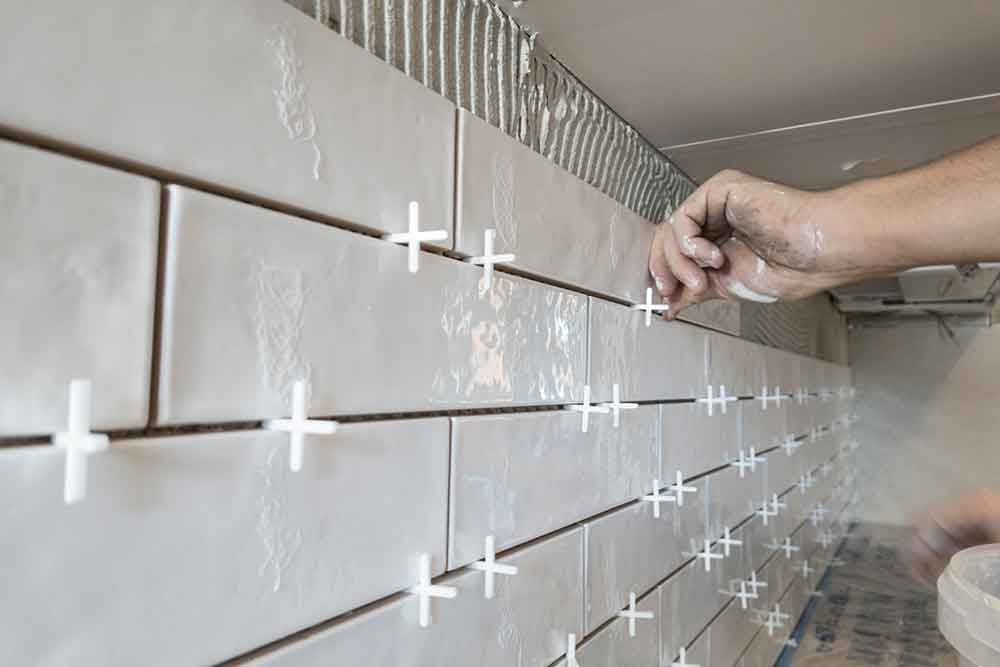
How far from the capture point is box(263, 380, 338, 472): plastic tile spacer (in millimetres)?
616

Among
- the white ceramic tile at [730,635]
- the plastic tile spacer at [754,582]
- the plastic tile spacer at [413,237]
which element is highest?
the plastic tile spacer at [413,237]

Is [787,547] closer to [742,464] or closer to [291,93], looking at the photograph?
[742,464]

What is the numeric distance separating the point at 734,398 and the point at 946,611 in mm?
953

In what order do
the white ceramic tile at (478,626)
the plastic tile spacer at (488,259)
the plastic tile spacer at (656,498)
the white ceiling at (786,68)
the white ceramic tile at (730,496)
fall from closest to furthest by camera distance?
the white ceramic tile at (478,626)
the plastic tile spacer at (488,259)
the white ceiling at (786,68)
the plastic tile spacer at (656,498)
the white ceramic tile at (730,496)

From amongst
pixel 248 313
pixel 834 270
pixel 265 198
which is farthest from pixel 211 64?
pixel 834 270

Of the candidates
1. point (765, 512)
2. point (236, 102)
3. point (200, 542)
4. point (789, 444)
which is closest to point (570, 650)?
point (200, 542)

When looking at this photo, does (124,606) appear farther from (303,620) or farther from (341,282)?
(341,282)

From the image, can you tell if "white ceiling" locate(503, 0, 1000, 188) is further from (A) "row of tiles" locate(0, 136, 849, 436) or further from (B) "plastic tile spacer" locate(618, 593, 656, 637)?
(B) "plastic tile spacer" locate(618, 593, 656, 637)

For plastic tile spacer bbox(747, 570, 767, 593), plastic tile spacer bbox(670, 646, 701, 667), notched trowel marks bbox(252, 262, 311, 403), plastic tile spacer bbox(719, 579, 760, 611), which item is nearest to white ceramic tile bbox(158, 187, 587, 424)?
notched trowel marks bbox(252, 262, 311, 403)

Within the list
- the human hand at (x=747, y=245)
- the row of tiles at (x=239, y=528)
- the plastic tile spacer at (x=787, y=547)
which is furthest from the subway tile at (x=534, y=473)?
the plastic tile spacer at (x=787, y=547)

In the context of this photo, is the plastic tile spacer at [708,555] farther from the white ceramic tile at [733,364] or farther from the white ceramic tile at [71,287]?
the white ceramic tile at [71,287]

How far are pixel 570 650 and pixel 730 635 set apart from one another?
1147mm

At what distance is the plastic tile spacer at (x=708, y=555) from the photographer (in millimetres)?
1775

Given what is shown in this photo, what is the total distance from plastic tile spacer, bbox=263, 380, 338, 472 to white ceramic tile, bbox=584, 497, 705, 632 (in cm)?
73
